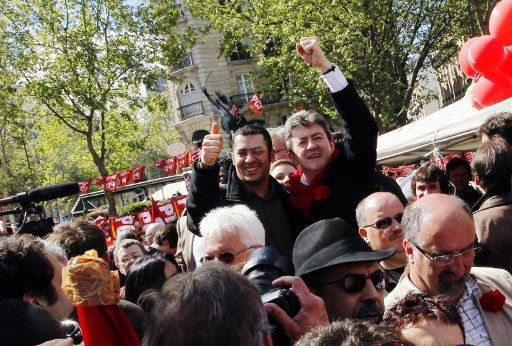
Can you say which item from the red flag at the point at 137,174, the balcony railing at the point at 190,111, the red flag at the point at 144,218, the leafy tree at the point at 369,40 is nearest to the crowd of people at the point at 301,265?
the red flag at the point at 144,218

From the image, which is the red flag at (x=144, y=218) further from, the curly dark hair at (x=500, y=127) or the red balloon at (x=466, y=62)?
the curly dark hair at (x=500, y=127)

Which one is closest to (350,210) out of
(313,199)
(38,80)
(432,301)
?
(313,199)

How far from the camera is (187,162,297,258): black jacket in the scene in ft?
11.4

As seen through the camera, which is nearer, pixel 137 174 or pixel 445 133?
pixel 445 133

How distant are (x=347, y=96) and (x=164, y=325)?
2.17 m

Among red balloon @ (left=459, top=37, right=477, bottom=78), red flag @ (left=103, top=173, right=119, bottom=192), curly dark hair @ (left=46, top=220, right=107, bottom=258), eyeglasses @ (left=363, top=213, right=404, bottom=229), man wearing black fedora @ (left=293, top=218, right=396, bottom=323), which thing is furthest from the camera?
red flag @ (left=103, top=173, right=119, bottom=192)

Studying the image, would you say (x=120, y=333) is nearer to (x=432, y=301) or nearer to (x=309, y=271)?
(x=309, y=271)

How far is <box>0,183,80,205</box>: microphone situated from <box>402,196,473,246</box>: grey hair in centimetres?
148

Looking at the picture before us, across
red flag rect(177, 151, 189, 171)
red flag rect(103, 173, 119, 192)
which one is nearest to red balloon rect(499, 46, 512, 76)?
red flag rect(103, 173, 119, 192)

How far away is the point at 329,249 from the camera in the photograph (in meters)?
2.45

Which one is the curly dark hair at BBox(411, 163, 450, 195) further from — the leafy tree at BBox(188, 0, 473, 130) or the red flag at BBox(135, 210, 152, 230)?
the leafy tree at BBox(188, 0, 473, 130)

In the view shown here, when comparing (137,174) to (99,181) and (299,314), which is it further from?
(299,314)

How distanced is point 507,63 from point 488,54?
0.23 meters

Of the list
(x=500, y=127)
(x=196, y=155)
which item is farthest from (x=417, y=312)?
(x=196, y=155)
